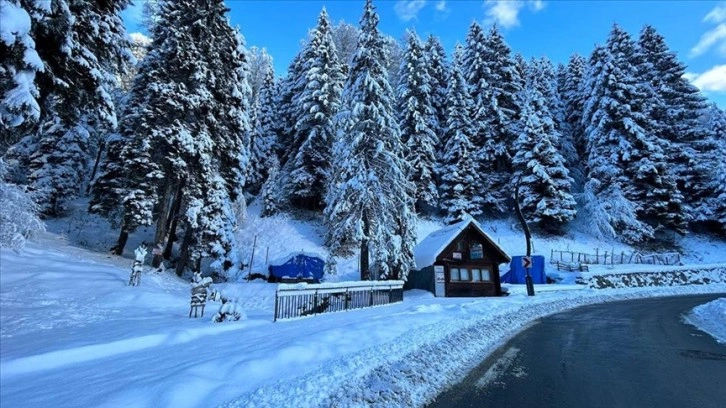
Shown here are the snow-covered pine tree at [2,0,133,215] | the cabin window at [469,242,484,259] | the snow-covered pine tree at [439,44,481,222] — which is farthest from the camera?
the snow-covered pine tree at [439,44,481,222]

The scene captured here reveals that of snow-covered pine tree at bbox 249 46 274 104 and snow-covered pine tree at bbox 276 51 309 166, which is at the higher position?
snow-covered pine tree at bbox 249 46 274 104

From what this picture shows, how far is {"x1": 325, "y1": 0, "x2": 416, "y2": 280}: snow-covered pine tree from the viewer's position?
1823cm

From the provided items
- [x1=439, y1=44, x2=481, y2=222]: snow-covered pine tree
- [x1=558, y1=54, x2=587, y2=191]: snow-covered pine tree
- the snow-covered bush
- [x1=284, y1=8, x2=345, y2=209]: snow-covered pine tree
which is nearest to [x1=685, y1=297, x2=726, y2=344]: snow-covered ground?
the snow-covered bush

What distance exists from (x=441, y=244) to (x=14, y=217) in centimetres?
1970

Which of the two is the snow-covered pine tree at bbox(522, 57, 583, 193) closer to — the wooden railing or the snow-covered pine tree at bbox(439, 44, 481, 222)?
the snow-covered pine tree at bbox(439, 44, 481, 222)

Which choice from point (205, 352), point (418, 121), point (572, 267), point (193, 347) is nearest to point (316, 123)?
point (418, 121)

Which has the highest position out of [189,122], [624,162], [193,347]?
[624,162]

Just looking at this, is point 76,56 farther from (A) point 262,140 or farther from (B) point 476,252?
(A) point 262,140

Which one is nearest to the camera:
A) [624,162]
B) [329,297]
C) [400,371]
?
[400,371]

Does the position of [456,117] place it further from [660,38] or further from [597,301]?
[660,38]

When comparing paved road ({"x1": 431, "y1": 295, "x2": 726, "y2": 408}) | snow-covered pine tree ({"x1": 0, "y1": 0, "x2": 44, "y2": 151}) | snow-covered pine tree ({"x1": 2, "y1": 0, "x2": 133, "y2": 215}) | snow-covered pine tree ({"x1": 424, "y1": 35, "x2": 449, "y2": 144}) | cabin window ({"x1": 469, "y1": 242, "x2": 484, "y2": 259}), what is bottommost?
paved road ({"x1": 431, "y1": 295, "x2": 726, "y2": 408})

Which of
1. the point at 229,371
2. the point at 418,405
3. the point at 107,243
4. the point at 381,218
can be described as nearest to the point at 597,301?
the point at 381,218

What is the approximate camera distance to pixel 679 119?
37812 mm

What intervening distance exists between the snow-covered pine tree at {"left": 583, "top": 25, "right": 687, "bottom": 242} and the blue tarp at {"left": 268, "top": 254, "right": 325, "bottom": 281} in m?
26.0
